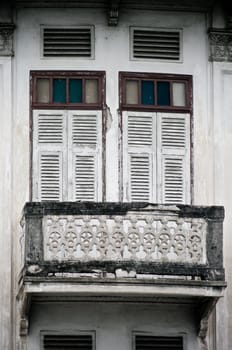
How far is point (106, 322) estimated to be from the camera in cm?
2623

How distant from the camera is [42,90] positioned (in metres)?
27.0

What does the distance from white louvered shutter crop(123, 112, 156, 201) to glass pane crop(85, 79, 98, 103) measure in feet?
1.64

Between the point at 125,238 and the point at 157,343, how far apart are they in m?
1.94

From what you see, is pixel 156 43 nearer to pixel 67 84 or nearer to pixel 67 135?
pixel 67 84

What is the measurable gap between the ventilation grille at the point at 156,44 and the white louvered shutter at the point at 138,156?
0.90 m

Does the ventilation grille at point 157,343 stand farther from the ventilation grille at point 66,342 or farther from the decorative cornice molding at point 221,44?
the decorative cornice molding at point 221,44

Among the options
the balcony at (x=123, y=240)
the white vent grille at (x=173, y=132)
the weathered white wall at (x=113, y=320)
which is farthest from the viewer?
the white vent grille at (x=173, y=132)

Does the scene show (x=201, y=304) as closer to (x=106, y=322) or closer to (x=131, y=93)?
(x=106, y=322)

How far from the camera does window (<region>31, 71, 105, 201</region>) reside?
26.7 metres

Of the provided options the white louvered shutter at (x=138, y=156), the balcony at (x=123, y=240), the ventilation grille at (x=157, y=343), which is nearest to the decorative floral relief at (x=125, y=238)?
the balcony at (x=123, y=240)

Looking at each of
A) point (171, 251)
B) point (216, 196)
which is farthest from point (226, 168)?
point (171, 251)

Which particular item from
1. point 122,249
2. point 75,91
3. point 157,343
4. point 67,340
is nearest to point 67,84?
point 75,91

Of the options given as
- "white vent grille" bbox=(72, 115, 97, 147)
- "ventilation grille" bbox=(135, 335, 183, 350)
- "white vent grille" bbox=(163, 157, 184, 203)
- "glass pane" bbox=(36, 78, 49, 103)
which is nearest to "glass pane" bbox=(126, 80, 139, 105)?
"white vent grille" bbox=(72, 115, 97, 147)

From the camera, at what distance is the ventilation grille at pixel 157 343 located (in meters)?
26.3
